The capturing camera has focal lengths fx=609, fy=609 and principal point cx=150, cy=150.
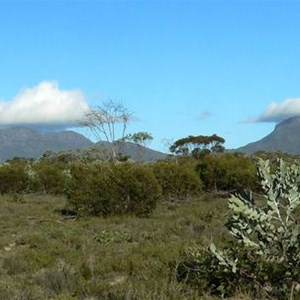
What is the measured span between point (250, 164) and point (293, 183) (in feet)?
85.0

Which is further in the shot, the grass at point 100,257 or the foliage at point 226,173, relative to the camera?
the foliage at point 226,173

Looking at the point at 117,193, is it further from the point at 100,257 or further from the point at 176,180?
the point at 100,257

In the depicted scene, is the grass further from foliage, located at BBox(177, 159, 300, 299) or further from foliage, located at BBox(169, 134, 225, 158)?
foliage, located at BBox(169, 134, 225, 158)

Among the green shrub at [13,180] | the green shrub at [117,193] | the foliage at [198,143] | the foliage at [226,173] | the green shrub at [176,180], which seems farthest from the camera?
the foliage at [198,143]

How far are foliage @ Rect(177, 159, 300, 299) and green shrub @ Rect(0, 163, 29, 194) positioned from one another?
1226 inches

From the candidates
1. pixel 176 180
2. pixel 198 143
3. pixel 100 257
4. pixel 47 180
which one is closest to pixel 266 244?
pixel 100 257

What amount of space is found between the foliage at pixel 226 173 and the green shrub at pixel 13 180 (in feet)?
37.1

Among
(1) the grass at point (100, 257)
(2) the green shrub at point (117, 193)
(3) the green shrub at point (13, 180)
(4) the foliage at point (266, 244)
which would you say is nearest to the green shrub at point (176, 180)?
(2) the green shrub at point (117, 193)

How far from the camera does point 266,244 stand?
7.59 m

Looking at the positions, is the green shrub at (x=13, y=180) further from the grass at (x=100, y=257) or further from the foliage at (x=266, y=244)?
the foliage at (x=266, y=244)

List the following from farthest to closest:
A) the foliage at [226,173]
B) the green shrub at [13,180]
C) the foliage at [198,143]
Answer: the foliage at [198,143] → the green shrub at [13,180] → the foliage at [226,173]

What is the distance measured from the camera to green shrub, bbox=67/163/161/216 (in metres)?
23.5

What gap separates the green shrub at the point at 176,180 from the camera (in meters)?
30.6

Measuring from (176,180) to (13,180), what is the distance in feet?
41.1
